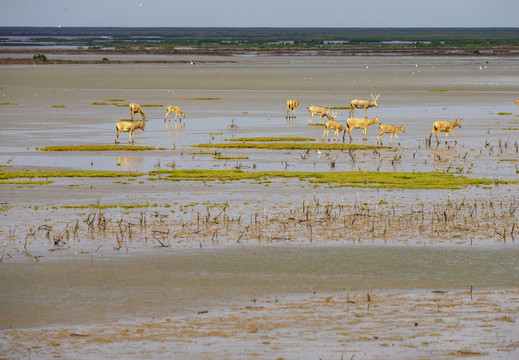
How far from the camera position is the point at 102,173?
987 inches

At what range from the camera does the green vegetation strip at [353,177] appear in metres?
23.1

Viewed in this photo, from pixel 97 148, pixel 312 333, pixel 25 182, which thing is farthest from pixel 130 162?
pixel 312 333

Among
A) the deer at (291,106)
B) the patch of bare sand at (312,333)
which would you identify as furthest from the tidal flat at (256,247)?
the deer at (291,106)

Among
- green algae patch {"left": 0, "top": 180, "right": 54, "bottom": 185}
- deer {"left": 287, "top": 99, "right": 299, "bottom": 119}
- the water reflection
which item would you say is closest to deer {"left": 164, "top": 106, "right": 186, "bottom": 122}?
deer {"left": 287, "top": 99, "right": 299, "bottom": 119}

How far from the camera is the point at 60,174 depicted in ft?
81.7

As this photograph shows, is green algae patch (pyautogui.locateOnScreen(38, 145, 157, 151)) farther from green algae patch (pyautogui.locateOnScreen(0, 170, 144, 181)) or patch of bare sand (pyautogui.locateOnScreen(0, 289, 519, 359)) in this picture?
patch of bare sand (pyautogui.locateOnScreen(0, 289, 519, 359))

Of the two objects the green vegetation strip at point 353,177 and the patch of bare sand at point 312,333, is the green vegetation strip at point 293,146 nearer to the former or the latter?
the green vegetation strip at point 353,177

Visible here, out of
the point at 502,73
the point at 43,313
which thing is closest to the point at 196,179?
the point at 43,313

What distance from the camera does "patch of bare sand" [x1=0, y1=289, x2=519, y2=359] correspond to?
10.8 m

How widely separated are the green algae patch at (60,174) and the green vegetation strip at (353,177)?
37.0 inches

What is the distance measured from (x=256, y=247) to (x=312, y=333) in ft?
16.8

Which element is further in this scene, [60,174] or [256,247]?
[60,174]

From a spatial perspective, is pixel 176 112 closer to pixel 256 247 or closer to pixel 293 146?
pixel 293 146

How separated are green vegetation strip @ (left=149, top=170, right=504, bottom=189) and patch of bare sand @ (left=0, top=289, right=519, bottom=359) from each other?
32.3ft
